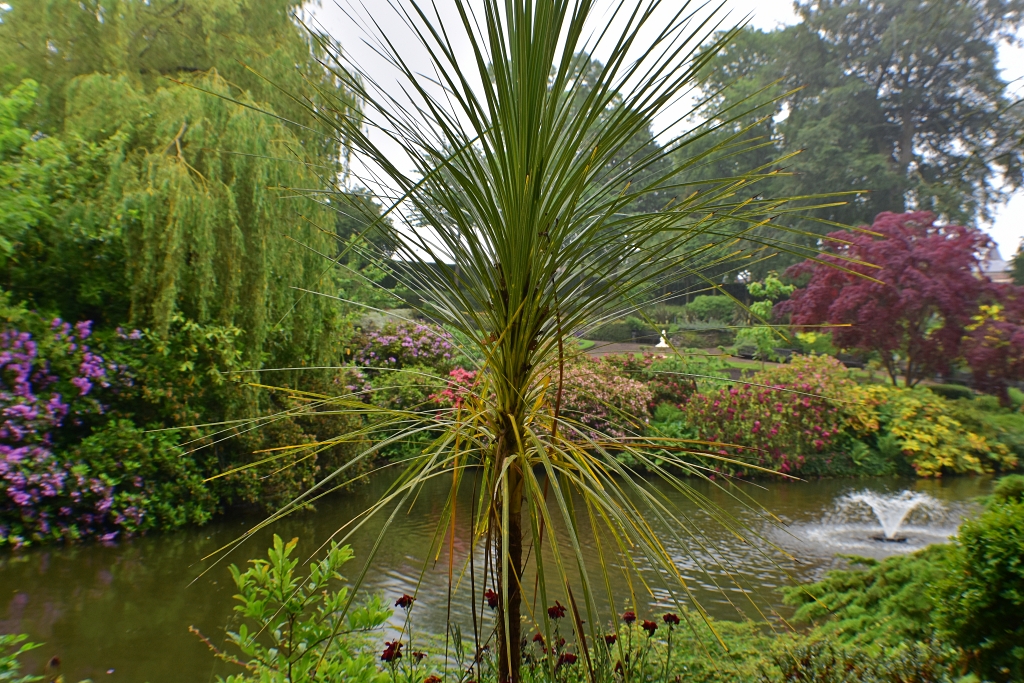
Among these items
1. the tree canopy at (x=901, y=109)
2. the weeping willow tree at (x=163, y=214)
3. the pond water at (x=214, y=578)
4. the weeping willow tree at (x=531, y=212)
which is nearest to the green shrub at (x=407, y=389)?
the weeping willow tree at (x=531, y=212)

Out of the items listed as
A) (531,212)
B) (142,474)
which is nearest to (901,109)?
(142,474)

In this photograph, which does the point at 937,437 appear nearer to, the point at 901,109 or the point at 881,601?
the point at 881,601

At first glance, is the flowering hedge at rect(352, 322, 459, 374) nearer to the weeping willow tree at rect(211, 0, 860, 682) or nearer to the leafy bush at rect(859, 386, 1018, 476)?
the leafy bush at rect(859, 386, 1018, 476)

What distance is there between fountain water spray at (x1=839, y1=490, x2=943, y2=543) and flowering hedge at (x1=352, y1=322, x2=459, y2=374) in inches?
212

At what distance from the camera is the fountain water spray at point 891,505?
Answer: 5.73 m

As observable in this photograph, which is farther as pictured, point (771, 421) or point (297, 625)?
point (771, 421)

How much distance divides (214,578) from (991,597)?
436cm

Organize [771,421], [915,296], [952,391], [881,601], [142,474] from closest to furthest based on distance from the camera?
[881,601] < [142,474] < [771,421] < [915,296] < [952,391]

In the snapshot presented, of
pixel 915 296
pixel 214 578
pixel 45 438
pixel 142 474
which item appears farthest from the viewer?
pixel 915 296

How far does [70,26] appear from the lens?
207 inches

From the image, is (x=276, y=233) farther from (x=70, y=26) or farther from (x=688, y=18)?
(x=688, y=18)

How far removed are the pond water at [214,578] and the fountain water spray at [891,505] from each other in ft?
0.35

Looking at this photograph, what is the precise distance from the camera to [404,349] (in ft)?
28.9

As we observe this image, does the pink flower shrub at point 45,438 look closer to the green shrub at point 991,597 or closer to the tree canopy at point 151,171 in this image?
the tree canopy at point 151,171
